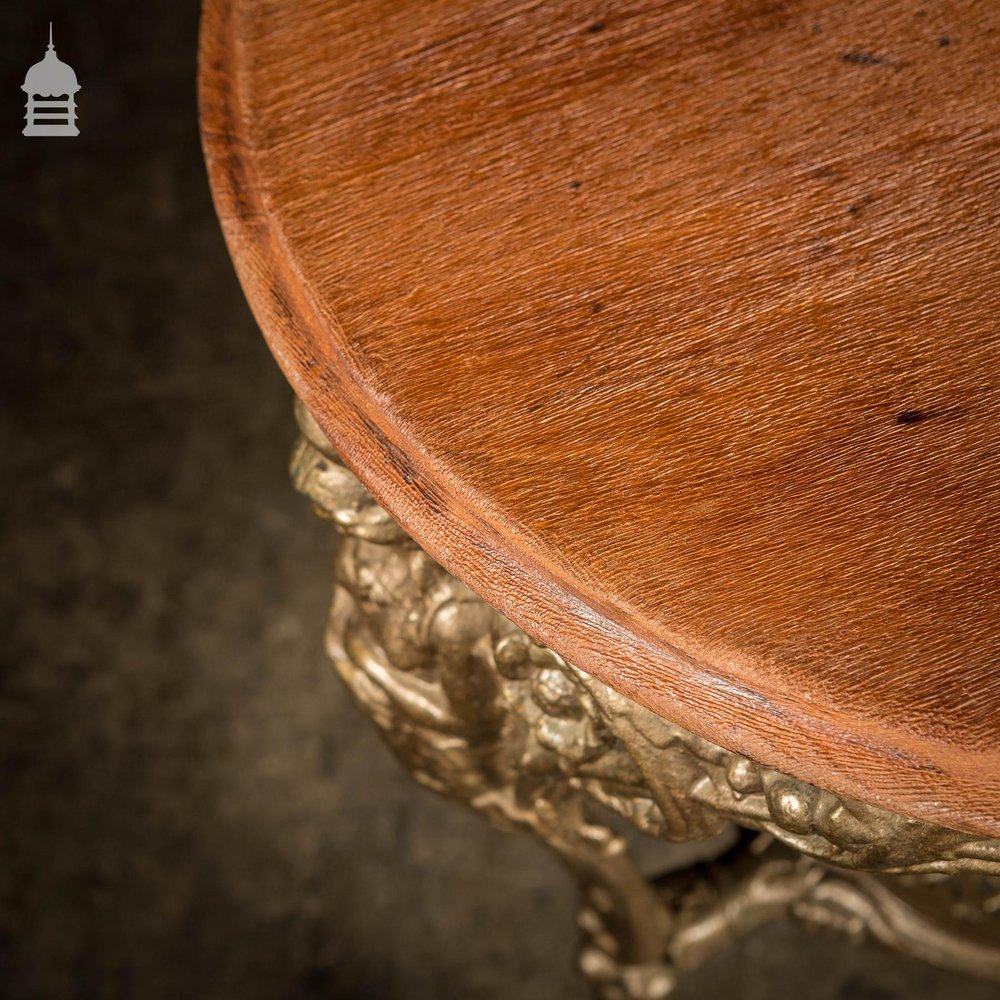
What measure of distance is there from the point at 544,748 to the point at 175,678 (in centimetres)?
76

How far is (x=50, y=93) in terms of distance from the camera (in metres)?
1.41

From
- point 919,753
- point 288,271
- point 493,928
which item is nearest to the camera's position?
point 919,753

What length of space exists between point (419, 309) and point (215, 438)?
85 centimetres

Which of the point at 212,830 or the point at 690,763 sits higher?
the point at 690,763

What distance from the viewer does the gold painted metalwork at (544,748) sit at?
56cm

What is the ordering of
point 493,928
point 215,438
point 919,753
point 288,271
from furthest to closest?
point 215,438
point 493,928
point 288,271
point 919,753

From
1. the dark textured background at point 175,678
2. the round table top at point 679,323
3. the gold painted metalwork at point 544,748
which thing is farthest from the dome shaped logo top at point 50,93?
the gold painted metalwork at point 544,748

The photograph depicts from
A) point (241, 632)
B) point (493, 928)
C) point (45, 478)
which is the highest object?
point (45, 478)

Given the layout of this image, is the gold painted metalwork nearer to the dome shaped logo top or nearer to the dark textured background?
the dark textured background

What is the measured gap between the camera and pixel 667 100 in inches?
25.5

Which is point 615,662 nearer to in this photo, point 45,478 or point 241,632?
point 241,632

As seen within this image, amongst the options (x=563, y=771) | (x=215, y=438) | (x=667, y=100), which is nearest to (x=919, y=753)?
(x=563, y=771)

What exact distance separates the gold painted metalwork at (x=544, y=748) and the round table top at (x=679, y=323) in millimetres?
50

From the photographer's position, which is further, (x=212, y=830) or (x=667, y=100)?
(x=212, y=830)
